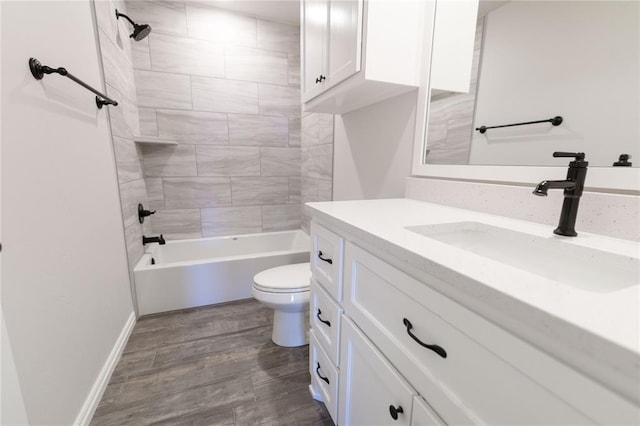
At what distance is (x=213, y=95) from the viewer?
253 cm

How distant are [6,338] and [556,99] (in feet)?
5.75

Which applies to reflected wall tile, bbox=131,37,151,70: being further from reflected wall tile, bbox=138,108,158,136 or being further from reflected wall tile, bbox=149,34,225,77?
reflected wall tile, bbox=138,108,158,136

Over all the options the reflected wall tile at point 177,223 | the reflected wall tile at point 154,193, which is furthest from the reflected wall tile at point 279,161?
the reflected wall tile at point 154,193

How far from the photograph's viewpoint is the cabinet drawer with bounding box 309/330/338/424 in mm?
1024

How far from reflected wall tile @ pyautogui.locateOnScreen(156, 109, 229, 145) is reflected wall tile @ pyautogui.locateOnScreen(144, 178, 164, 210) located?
1.37 feet

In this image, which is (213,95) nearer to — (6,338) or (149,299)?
(149,299)

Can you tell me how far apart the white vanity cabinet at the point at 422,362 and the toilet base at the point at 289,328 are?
61cm

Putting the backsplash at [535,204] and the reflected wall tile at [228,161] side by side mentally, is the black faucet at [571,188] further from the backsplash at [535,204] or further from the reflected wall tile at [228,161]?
the reflected wall tile at [228,161]

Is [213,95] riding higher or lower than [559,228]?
higher

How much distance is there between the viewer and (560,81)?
0.84 metres

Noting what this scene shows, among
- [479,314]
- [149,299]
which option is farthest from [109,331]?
[479,314]

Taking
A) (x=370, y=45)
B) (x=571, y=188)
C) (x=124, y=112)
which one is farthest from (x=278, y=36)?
(x=571, y=188)

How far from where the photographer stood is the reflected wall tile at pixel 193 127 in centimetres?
243

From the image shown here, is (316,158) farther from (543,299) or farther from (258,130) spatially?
(543,299)
